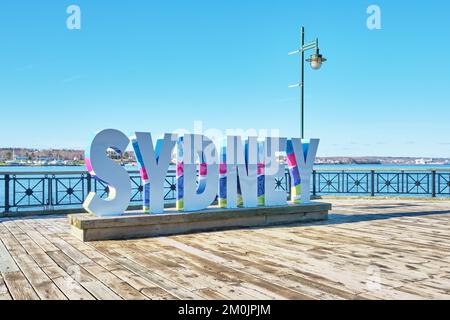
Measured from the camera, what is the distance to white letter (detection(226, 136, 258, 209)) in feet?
26.2

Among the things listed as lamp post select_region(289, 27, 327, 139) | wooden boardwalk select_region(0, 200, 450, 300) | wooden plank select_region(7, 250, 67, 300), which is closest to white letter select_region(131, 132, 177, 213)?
wooden boardwalk select_region(0, 200, 450, 300)

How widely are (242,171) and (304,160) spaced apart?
1711mm

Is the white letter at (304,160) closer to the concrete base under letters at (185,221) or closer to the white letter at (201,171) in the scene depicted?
the concrete base under letters at (185,221)

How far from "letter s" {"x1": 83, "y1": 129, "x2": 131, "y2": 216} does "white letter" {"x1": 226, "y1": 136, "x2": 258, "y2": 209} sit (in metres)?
2.17

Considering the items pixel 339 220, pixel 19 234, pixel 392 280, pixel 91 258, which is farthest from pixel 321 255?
pixel 19 234

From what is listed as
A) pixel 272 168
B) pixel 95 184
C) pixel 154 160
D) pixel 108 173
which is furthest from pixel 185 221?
pixel 95 184

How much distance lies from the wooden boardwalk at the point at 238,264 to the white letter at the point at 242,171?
942mm

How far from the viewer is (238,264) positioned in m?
4.80

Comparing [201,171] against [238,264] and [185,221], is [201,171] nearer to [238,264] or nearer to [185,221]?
[185,221]

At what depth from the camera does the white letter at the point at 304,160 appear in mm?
8759

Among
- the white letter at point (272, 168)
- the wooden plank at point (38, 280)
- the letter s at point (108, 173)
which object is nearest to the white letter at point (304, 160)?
the white letter at point (272, 168)

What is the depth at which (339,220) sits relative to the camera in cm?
880

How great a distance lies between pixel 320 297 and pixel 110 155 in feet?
16.1
